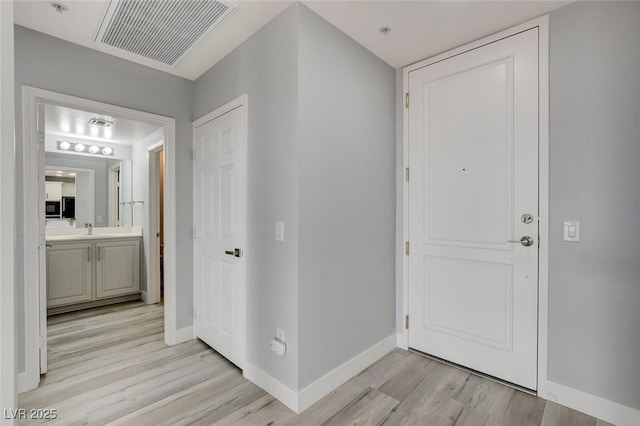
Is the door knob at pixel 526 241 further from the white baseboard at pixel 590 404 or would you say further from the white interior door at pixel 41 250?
the white interior door at pixel 41 250

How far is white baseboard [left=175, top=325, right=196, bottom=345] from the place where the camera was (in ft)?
9.05

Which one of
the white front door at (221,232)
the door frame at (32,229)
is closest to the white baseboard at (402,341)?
the white front door at (221,232)

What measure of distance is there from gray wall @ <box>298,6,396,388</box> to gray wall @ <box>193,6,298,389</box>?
63 millimetres

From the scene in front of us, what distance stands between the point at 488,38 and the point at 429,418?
2508 mm

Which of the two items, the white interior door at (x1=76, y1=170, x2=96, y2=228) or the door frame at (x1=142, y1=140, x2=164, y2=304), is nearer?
the door frame at (x1=142, y1=140, x2=164, y2=304)

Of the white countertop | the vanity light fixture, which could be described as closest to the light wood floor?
the white countertop

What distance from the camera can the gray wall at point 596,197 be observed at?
5.47 ft

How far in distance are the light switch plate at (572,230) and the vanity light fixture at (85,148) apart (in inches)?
206

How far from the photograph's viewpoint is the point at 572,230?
183 cm

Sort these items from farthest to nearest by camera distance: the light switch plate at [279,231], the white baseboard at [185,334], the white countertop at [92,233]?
the white countertop at [92,233]
the white baseboard at [185,334]
the light switch plate at [279,231]

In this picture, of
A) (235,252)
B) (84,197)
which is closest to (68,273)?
(84,197)

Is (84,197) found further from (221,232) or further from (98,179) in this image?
(221,232)

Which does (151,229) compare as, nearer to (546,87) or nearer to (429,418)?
(429,418)

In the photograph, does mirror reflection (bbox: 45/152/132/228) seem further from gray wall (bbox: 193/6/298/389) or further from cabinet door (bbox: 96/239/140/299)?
gray wall (bbox: 193/6/298/389)
